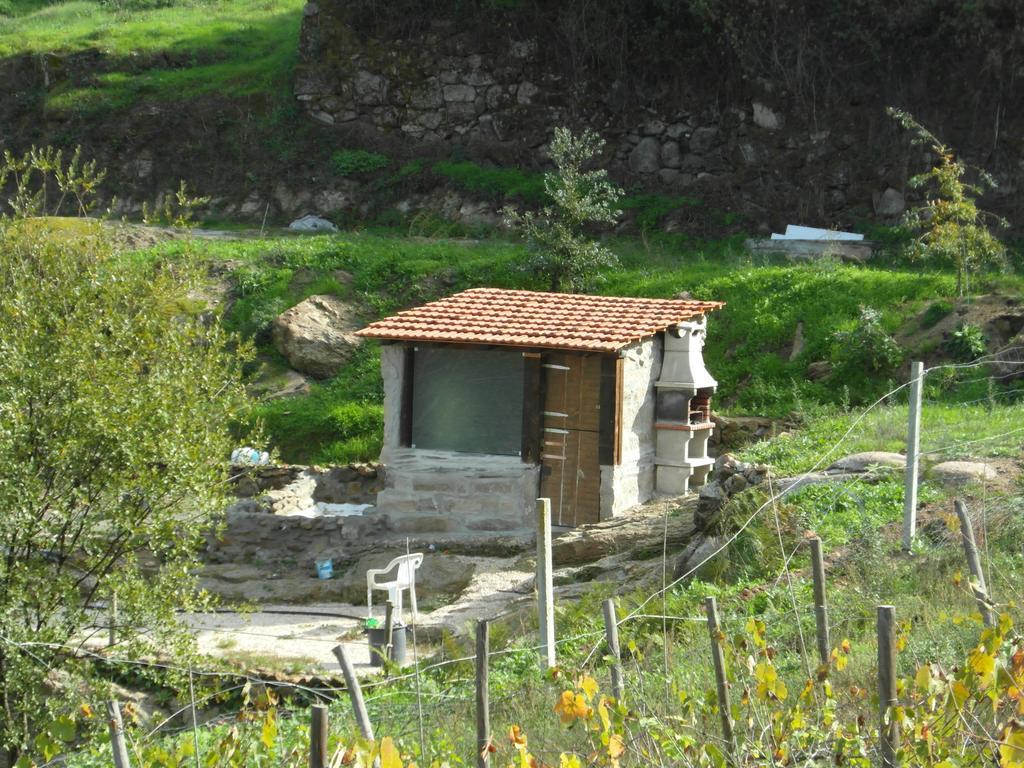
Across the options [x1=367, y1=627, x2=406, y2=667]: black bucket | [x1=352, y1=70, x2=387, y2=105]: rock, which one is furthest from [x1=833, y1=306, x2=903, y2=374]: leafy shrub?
[x1=352, y1=70, x2=387, y2=105]: rock

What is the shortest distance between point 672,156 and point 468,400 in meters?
16.3

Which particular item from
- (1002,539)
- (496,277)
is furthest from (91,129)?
(1002,539)

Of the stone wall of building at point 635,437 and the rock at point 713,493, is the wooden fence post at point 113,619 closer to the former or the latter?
the rock at point 713,493

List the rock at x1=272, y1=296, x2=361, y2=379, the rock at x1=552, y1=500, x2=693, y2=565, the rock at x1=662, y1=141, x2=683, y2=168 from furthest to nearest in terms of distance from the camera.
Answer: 1. the rock at x1=662, y1=141, x2=683, y2=168
2. the rock at x1=272, y1=296, x2=361, y2=379
3. the rock at x1=552, y1=500, x2=693, y2=565

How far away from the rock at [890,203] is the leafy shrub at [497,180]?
797 cm

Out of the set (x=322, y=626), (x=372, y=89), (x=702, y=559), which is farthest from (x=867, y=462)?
(x=372, y=89)

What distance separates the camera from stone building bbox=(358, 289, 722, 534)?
15602 millimetres

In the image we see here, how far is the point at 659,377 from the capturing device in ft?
54.5

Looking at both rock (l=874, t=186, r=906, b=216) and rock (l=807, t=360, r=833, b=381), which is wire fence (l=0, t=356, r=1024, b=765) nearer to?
rock (l=807, t=360, r=833, b=381)

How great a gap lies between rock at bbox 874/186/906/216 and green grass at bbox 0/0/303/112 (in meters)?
17.1

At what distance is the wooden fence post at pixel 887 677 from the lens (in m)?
4.54

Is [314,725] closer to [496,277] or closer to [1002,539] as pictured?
[1002,539]

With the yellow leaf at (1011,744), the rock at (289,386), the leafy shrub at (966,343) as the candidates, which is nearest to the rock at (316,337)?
the rock at (289,386)

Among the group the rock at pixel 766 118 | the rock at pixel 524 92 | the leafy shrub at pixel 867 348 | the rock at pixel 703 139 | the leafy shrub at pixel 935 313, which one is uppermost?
the rock at pixel 524 92
